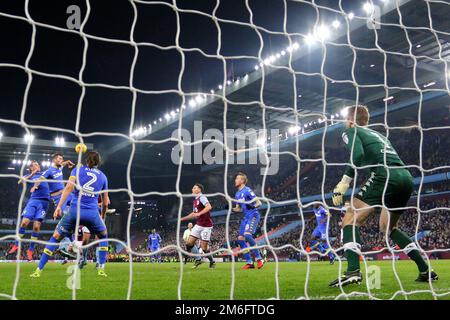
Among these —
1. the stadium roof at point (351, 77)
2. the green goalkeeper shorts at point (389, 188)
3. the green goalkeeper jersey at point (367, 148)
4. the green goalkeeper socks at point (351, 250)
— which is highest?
the stadium roof at point (351, 77)

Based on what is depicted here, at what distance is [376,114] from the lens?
1024 inches

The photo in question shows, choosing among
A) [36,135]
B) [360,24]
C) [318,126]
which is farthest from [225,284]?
[36,135]

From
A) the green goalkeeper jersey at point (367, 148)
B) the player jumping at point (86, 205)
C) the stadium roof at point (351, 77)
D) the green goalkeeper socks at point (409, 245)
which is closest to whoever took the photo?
the green goalkeeper jersey at point (367, 148)

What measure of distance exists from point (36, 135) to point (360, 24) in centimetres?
2668

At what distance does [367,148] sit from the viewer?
4227 millimetres

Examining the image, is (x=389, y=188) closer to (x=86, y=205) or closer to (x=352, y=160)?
(x=352, y=160)

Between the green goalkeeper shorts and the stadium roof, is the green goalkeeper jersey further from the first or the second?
the stadium roof

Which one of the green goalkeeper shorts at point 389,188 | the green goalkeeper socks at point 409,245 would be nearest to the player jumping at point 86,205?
the green goalkeeper shorts at point 389,188

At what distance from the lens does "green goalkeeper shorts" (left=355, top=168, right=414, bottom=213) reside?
411cm

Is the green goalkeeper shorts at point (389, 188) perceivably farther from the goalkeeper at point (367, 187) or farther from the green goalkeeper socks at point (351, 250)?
the green goalkeeper socks at point (351, 250)

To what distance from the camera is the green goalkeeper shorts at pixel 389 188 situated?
4113mm

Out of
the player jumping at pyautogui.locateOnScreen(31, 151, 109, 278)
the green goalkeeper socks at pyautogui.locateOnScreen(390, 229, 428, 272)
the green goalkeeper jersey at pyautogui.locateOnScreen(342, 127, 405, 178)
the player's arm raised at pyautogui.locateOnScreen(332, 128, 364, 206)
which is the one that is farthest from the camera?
the player jumping at pyautogui.locateOnScreen(31, 151, 109, 278)

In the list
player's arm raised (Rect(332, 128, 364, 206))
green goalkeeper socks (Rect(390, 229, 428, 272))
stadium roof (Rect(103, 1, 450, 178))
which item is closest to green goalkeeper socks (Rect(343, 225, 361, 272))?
player's arm raised (Rect(332, 128, 364, 206))

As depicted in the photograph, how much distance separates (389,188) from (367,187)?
227 mm
